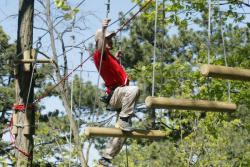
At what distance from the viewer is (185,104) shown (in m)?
5.32

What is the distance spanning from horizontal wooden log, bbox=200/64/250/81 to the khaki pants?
4.40 ft

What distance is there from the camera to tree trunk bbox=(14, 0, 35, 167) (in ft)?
33.6

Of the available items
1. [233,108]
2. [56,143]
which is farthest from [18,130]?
[233,108]

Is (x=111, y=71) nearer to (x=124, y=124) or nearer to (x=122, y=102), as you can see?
(x=122, y=102)

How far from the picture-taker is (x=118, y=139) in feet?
20.6

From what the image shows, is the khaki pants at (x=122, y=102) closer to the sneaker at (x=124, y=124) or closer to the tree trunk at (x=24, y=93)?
the sneaker at (x=124, y=124)

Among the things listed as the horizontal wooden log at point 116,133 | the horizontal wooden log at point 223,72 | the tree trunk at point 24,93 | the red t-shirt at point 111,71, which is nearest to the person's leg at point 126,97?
the red t-shirt at point 111,71

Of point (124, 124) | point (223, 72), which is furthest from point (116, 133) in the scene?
point (223, 72)

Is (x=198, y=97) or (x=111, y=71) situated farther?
(x=198, y=97)

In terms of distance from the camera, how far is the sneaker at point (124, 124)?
19.6 ft

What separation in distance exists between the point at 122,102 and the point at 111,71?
1.19 feet

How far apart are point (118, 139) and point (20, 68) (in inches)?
184

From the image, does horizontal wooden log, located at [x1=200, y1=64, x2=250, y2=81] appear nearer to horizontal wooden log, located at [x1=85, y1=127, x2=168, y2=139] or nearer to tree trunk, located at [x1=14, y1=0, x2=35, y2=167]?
horizontal wooden log, located at [x1=85, y1=127, x2=168, y2=139]

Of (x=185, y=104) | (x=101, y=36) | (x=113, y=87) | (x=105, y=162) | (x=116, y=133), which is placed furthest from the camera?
(x=113, y=87)
